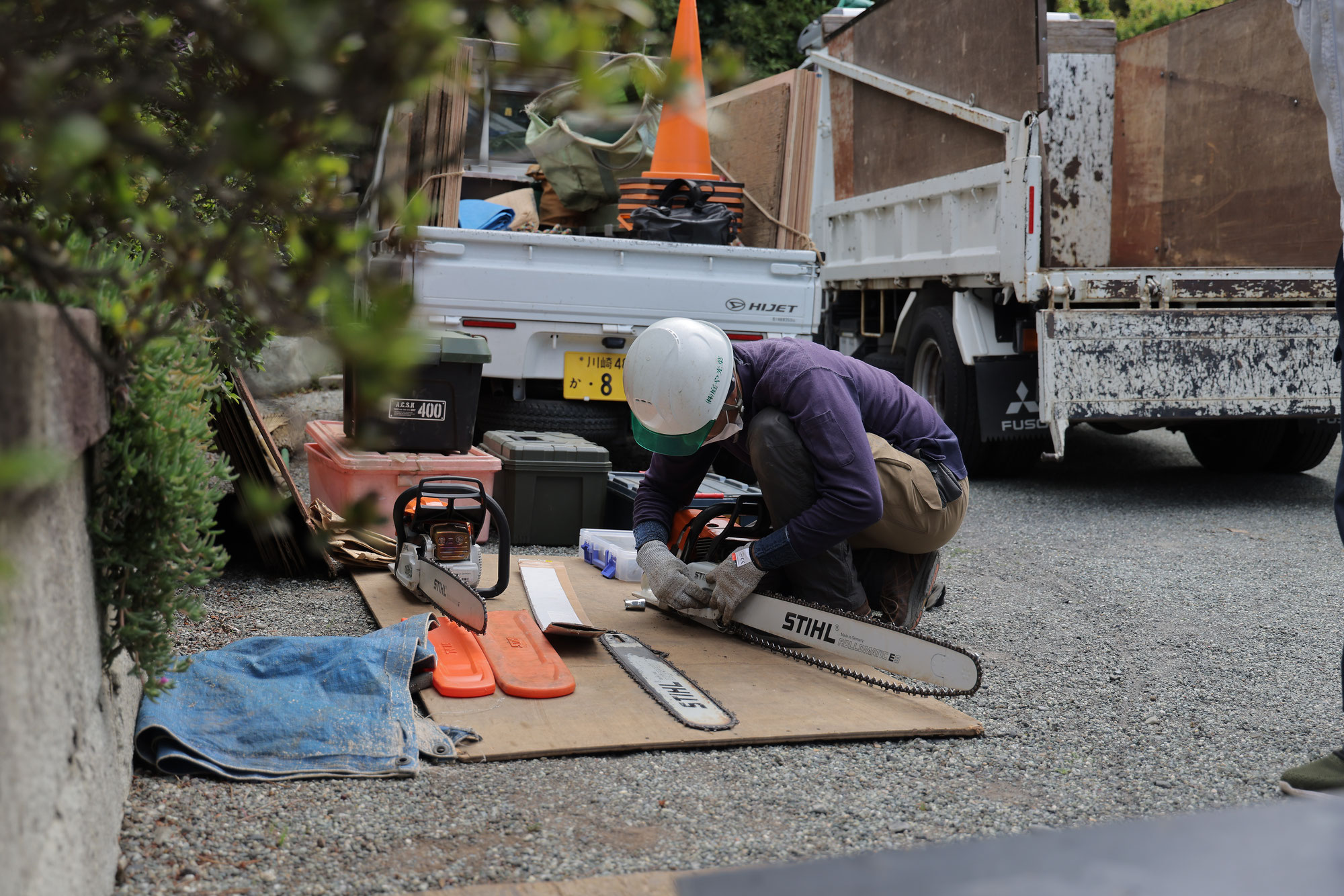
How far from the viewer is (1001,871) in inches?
38.3

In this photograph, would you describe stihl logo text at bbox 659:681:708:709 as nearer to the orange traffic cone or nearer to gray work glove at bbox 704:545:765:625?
gray work glove at bbox 704:545:765:625

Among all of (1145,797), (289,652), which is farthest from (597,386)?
(1145,797)

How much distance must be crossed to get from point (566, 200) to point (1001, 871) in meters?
6.79

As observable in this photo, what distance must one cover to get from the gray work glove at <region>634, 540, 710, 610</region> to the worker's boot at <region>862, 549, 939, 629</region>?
2.16 ft

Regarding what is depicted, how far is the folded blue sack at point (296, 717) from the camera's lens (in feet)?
8.34

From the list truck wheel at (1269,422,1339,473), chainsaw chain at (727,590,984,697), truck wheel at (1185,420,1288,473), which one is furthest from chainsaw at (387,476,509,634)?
truck wheel at (1269,422,1339,473)

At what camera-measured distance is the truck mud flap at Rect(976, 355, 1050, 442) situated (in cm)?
684

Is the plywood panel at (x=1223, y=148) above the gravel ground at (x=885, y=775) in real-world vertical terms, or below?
above

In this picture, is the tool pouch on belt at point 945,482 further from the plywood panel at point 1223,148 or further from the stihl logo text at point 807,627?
the plywood panel at point 1223,148

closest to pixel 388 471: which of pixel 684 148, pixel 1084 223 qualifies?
pixel 684 148

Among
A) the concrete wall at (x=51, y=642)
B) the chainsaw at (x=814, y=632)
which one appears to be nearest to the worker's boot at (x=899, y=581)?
the chainsaw at (x=814, y=632)

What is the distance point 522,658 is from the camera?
337 cm

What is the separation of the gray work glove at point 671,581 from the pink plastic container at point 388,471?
1248mm

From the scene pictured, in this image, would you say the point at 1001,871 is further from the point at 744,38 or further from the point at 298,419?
the point at 744,38
